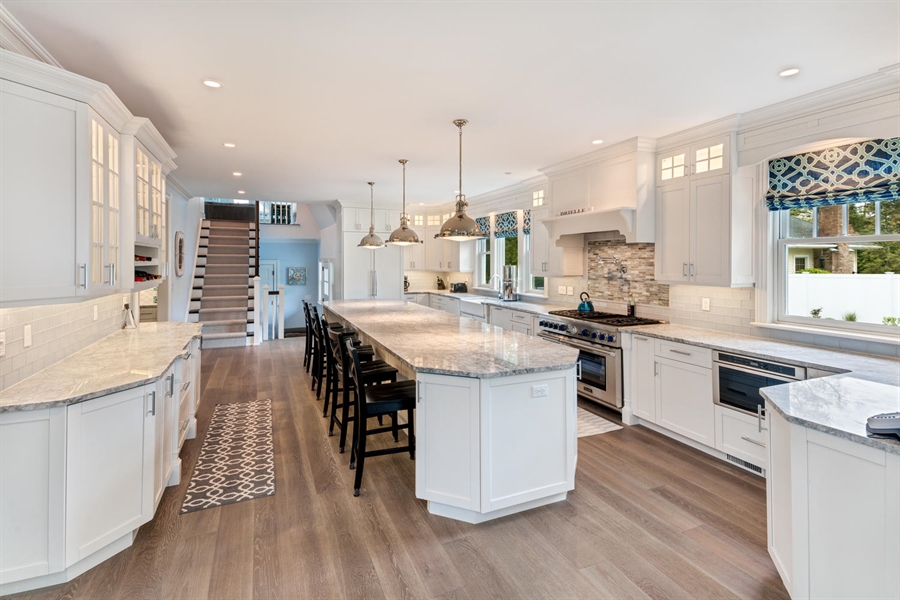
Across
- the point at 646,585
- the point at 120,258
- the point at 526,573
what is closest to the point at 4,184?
the point at 120,258

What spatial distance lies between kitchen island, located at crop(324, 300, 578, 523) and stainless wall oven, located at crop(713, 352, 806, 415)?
1348 mm

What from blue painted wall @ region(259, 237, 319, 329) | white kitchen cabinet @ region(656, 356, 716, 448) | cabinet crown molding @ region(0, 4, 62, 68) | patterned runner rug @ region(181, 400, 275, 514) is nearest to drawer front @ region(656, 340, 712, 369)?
white kitchen cabinet @ region(656, 356, 716, 448)

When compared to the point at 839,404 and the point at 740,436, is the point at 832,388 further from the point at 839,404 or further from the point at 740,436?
the point at 740,436

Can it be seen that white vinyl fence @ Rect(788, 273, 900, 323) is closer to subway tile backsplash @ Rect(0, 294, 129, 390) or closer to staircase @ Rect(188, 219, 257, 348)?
subway tile backsplash @ Rect(0, 294, 129, 390)

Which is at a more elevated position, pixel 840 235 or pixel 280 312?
pixel 840 235

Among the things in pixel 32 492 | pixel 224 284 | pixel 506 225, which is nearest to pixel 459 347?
pixel 32 492

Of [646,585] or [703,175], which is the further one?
[703,175]

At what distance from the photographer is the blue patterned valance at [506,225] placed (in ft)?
22.9

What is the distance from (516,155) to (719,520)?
3693mm

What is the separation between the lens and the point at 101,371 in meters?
2.50

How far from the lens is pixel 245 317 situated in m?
8.68

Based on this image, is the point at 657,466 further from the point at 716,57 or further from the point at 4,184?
the point at 4,184

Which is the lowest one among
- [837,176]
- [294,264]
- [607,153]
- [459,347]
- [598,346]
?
[598,346]

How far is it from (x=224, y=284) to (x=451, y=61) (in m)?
8.02
